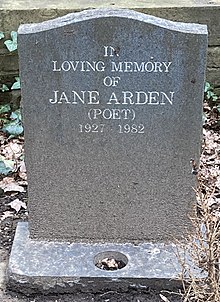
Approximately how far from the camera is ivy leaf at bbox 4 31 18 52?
205 inches

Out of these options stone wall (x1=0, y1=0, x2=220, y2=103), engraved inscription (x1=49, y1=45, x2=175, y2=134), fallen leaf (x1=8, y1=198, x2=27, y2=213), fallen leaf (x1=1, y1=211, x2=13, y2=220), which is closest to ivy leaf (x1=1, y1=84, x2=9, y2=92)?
stone wall (x1=0, y1=0, x2=220, y2=103)

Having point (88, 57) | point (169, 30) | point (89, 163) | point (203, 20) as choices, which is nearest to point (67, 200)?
point (89, 163)

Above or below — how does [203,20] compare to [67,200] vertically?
above

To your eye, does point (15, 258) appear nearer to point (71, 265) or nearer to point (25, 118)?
point (71, 265)

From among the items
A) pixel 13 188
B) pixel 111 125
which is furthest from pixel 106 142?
pixel 13 188

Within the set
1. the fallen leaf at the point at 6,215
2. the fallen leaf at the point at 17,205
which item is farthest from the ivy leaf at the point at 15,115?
the fallen leaf at the point at 6,215

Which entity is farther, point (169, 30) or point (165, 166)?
point (165, 166)

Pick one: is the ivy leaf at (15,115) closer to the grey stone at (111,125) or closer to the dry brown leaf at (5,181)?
the dry brown leaf at (5,181)

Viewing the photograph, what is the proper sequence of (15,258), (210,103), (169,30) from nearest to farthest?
(169,30) < (15,258) < (210,103)

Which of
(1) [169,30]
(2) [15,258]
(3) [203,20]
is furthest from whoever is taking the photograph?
(3) [203,20]

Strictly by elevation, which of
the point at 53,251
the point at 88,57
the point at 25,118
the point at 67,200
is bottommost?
the point at 53,251

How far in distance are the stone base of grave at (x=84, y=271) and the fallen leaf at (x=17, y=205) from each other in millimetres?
591

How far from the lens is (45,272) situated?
341cm

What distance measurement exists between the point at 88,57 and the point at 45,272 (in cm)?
109
